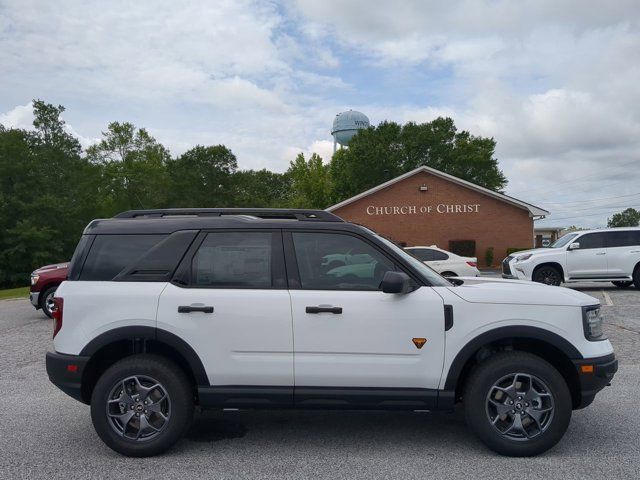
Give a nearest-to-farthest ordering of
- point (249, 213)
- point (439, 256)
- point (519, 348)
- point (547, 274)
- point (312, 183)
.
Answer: point (519, 348) → point (249, 213) → point (547, 274) → point (439, 256) → point (312, 183)

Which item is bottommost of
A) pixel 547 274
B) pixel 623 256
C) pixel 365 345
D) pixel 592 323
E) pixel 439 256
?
pixel 547 274

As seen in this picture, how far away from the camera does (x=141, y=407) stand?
4367 millimetres

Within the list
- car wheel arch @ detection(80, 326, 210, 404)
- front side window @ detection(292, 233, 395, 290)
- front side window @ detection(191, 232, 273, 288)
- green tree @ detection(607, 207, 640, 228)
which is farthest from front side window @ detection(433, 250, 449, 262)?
green tree @ detection(607, 207, 640, 228)

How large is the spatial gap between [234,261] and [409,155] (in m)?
54.8

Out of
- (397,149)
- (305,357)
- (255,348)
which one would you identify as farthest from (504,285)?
(397,149)

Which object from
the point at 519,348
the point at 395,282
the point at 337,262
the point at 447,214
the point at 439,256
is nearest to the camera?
the point at 395,282

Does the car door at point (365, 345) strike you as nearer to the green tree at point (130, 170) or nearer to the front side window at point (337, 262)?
the front side window at point (337, 262)

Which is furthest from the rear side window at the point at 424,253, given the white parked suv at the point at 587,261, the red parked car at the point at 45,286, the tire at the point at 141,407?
the tire at the point at 141,407

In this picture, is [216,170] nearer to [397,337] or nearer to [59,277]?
[59,277]

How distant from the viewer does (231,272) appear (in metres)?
4.50

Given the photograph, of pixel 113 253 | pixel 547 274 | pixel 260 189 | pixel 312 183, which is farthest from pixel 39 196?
pixel 113 253

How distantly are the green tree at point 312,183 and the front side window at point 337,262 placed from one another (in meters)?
49.8

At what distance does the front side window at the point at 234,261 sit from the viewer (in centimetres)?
446

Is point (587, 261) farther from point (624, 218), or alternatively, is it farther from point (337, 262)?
point (624, 218)
